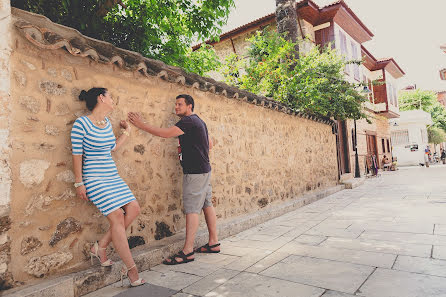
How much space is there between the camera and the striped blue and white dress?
236cm

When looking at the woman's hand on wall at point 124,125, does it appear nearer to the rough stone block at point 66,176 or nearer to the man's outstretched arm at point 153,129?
the man's outstretched arm at point 153,129

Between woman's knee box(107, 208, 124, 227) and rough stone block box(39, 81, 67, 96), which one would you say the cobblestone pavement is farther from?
rough stone block box(39, 81, 67, 96)

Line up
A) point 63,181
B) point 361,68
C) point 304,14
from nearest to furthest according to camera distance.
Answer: point 63,181
point 304,14
point 361,68

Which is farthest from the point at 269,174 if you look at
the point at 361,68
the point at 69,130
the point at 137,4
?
the point at 361,68

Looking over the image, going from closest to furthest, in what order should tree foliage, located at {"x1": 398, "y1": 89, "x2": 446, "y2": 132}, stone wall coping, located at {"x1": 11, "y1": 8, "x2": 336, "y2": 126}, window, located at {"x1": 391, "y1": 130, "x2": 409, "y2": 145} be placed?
1. stone wall coping, located at {"x1": 11, "y1": 8, "x2": 336, "y2": 126}
2. window, located at {"x1": 391, "y1": 130, "x2": 409, "y2": 145}
3. tree foliage, located at {"x1": 398, "y1": 89, "x2": 446, "y2": 132}

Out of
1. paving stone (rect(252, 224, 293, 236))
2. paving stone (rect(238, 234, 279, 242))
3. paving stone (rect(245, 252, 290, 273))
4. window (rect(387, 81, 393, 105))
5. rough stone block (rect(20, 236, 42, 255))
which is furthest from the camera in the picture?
window (rect(387, 81, 393, 105))

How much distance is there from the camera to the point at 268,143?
620 centimetres

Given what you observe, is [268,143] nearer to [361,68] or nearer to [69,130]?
[69,130]

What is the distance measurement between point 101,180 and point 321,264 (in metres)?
2.25

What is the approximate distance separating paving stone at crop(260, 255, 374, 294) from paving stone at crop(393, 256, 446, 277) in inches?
12.3

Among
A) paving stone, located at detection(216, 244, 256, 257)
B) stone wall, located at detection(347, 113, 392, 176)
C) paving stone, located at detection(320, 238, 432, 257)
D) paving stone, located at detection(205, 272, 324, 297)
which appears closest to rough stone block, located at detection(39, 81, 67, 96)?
paving stone, located at detection(205, 272, 324, 297)

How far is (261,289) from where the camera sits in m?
2.33

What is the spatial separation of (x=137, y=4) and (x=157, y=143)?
196 inches

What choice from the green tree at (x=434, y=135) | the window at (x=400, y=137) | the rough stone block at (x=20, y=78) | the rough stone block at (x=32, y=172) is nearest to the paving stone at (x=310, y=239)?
the rough stone block at (x=32, y=172)
